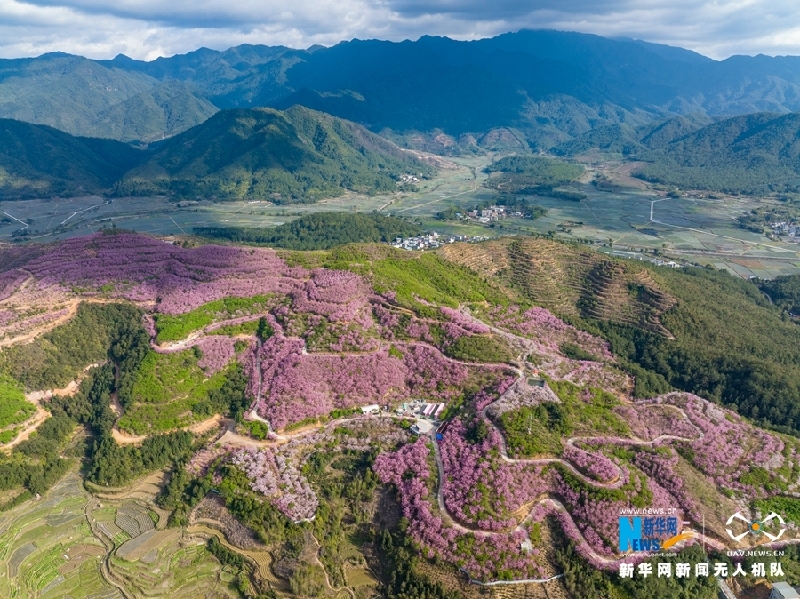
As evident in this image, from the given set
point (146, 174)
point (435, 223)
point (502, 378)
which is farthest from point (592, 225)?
point (146, 174)

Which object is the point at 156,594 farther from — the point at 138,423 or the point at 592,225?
the point at 592,225

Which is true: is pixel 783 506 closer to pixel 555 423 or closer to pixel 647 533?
pixel 647 533

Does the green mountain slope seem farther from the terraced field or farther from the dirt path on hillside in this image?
the terraced field

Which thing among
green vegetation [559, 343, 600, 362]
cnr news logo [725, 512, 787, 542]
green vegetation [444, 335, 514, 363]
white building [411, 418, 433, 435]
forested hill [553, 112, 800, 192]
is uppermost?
forested hill [553, 112, 800, 192]

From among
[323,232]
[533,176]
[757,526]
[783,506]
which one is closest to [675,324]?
[783,506]

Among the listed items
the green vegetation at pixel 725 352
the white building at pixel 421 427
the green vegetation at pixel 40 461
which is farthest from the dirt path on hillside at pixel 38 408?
the green vegetation at pixel 725 352

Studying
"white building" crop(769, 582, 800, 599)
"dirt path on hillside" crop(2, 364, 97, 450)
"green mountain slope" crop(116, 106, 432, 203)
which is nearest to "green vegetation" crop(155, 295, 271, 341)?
"dirt path on hillside" crop(2, 364, 97, 450)
